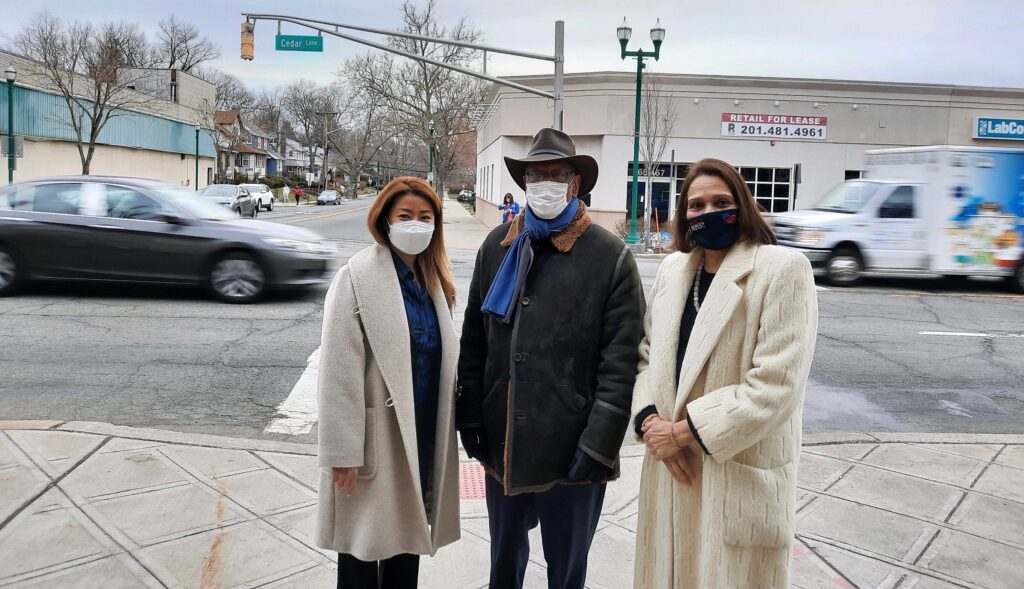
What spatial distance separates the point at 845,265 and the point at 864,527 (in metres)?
12.1

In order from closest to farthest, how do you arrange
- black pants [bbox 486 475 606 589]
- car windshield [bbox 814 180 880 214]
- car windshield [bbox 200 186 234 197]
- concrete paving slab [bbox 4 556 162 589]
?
black pants [bbox 486 475 606 589]
concrete paving slab [bbox 4 556 162 589]
car windshield [bbox 814 180 880 214]
car windshield [bbox 200 186 234 197]

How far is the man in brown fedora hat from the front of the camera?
282 centimetres

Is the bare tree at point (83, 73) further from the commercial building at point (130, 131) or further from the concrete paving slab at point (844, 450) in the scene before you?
the concrete paving slab at point (844, 450)

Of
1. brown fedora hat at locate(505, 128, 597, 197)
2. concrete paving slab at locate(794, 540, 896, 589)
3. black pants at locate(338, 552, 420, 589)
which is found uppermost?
brown fedora hat at locate(505, 128, 597, 197)

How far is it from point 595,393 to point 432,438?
0.66m

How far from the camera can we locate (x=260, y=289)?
1108cm

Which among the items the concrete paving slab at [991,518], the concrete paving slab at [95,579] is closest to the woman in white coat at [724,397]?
the concrete paving slab at [95,579]

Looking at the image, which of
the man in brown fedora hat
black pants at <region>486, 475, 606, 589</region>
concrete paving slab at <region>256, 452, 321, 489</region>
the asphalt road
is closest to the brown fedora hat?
the man in brown fedora hat

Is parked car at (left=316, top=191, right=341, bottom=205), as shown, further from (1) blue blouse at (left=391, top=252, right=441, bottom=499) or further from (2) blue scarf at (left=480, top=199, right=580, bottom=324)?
(2) blue scarf at (left=480, top=199, right=580, bottom=324)

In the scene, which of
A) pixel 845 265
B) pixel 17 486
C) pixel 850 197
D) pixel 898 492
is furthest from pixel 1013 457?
pixel 850 197

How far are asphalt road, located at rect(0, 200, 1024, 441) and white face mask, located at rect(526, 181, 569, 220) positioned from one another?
351 cm

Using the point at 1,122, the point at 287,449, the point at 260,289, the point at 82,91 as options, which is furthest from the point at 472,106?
the point at 287,449

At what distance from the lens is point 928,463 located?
539 cm

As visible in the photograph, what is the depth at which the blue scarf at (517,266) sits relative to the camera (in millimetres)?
2879
